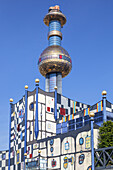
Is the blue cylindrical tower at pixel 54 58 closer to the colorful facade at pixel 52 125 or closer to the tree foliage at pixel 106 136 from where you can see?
the colorful facade at pixel 52 125

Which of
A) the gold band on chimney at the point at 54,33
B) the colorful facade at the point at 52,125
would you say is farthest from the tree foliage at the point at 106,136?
the gold band on chimney at the point at 54,33

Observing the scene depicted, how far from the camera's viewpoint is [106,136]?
20297mm

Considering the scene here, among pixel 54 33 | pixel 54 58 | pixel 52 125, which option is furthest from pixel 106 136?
pixel 54 33

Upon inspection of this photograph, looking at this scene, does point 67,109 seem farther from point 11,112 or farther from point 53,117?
point 11,112

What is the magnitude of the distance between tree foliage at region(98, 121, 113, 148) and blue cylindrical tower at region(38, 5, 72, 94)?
59.5 feet

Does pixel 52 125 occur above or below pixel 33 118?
below

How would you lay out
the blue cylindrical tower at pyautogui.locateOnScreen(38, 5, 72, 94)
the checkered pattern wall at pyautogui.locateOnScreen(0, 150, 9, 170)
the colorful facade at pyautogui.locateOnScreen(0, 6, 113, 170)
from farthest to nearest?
the blue cylindrical tower at pyautogui.locateOnScreen(38, 5, 72, 94)
the checkered pattern wall at pyautogui.locateOnScreen(0, 150, 9, 170)
the colorful facade at pyautogui.locateOnScreen(0, 6, 113, 170)

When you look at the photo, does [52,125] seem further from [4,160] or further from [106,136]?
[106,136]

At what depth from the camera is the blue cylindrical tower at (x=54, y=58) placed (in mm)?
37938

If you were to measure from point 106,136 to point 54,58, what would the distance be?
61.4 ft

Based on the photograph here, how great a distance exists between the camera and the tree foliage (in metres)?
20.0

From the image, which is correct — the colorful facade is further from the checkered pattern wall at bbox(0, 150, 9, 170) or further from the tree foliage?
the tree foliage

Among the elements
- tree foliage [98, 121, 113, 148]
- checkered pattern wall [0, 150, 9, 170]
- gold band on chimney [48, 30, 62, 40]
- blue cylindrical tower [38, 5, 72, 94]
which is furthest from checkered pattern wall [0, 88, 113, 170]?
gold band on chimney [48, 30, 62, 40]

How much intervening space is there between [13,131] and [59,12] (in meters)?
16.6
